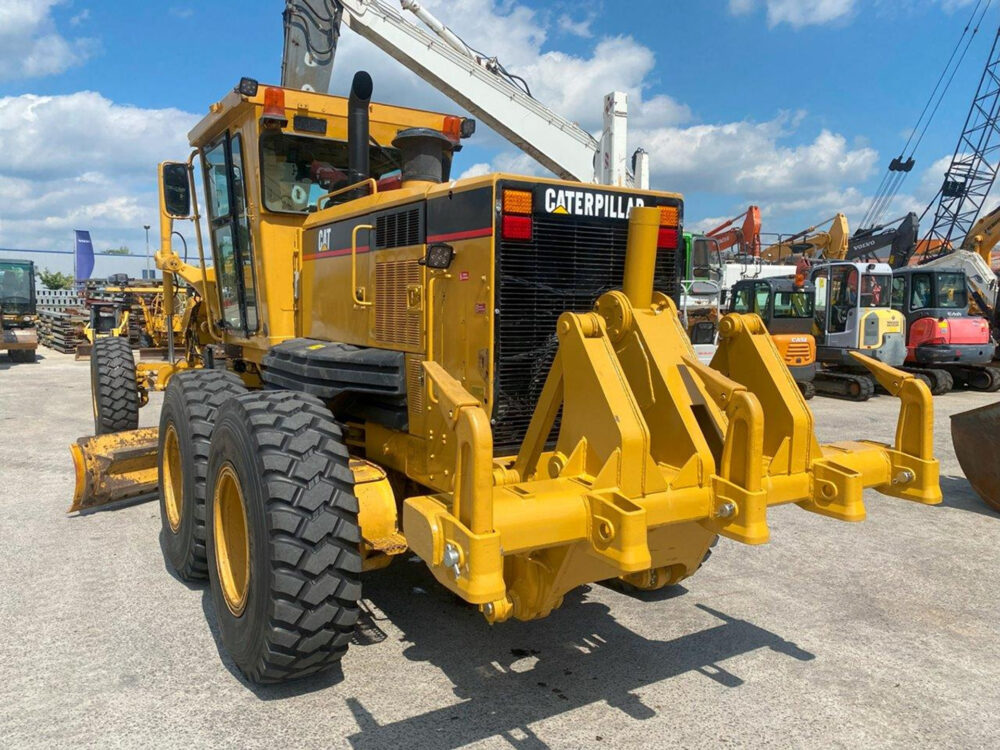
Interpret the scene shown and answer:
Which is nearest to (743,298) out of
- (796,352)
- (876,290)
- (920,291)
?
(876,290)

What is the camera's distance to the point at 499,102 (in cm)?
924

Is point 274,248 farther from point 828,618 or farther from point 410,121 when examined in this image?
point 828,618

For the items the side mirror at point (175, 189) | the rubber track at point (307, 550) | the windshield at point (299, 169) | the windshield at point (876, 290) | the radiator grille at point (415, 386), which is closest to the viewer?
the rubber track at point (307, 550)

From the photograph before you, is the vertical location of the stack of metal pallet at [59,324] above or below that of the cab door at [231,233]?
below

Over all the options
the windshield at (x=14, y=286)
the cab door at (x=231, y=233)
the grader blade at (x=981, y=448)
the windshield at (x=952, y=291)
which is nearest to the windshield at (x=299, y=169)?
the cab door at (x=231, y=233)

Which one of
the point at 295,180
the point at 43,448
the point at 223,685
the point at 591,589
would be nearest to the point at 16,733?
the point at 223,685

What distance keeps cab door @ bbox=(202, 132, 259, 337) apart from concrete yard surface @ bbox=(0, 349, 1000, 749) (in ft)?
6.05

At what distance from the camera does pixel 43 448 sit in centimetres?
871

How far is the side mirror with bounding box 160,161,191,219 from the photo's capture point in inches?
Answer: 245

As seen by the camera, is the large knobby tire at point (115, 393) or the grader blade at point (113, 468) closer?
the grader blade at point (113, 468)

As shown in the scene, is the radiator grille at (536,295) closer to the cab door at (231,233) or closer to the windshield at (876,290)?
the cab door at (231,233)

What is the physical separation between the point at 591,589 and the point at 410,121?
11.7 feet

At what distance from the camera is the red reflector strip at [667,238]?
396 cm

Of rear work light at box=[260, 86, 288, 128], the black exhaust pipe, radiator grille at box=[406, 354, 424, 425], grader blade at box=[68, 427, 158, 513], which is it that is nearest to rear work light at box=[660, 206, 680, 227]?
radiator grille at box=[406, 354, 424, 425]
